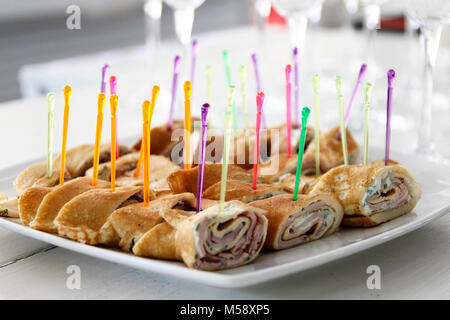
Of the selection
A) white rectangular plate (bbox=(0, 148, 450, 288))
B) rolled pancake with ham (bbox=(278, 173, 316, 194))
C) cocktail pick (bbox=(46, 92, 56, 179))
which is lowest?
white rectangular plate (bbox=(0, 148, 450, 288))

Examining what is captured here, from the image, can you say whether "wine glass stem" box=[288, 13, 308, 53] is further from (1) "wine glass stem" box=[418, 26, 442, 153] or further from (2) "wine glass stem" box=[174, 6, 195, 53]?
(1) "wine glass stem" box=[418, 26, 442, 153]

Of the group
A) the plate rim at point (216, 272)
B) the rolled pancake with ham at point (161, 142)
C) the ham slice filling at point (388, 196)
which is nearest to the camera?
the plate rim at point (216, 272)

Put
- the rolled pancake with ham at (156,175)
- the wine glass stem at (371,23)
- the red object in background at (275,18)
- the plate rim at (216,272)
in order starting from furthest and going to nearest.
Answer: the red object in background at (275,18), the wine glass stem at (371,23), the rolled pancake with ham at (156,175), the plate rim at (216,272)

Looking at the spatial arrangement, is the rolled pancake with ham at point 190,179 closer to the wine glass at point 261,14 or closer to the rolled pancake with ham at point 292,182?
the rolled pancake with ham at point 292,182

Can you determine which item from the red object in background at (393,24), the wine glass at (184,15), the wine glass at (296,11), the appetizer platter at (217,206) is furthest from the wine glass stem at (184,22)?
the red object in background at (393,24)

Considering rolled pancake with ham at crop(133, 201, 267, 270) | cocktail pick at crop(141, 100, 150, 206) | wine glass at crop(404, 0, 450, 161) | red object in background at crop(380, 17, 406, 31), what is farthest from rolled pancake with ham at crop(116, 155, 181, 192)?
red object in background at crop(380, 17, 406, 31)

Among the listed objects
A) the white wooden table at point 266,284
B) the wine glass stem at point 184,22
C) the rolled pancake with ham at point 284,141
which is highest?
the wine glass stem at point 184,22
